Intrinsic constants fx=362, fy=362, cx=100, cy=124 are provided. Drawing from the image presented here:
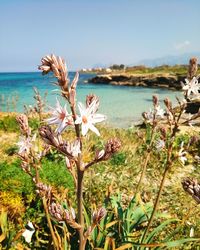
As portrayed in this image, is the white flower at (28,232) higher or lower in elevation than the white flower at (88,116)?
lower

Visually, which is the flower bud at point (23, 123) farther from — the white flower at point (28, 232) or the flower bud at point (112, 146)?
the white flower at point (28, 232)

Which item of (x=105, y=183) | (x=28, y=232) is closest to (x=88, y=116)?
(x=28, y=232)

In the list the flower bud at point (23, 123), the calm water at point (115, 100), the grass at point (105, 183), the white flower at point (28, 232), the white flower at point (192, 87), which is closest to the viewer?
the flower bud at point (23, 123)

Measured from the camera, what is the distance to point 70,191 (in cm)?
547

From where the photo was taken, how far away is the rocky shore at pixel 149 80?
170 ft

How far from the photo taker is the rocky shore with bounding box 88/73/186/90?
170ft

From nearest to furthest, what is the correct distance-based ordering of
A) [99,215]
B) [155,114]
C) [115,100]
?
[99,215]
[155,114]
[115,100]

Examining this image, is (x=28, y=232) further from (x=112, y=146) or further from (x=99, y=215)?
(x=112, y=146)

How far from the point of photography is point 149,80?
187 ft

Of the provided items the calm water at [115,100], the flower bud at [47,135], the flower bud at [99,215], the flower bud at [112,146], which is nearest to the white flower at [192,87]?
the calm water at [115,100]

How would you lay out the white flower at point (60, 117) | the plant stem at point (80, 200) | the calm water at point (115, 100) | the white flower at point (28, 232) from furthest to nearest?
the calm water at point (115, 100) → the white flower at point (28, 232) → the plant stem at point (80, 200) → the white flower at point (60, 117)

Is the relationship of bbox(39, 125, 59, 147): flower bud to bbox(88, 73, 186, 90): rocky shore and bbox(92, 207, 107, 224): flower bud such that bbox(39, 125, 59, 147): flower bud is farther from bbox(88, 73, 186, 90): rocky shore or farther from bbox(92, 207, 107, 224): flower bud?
bbox(88, 73, 186, 90): rocky shore

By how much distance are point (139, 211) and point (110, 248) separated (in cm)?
83

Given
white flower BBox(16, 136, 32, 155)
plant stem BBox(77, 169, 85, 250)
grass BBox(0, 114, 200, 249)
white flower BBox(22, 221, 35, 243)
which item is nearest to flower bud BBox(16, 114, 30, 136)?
white flower BBox(16, 136, 32, 155)
